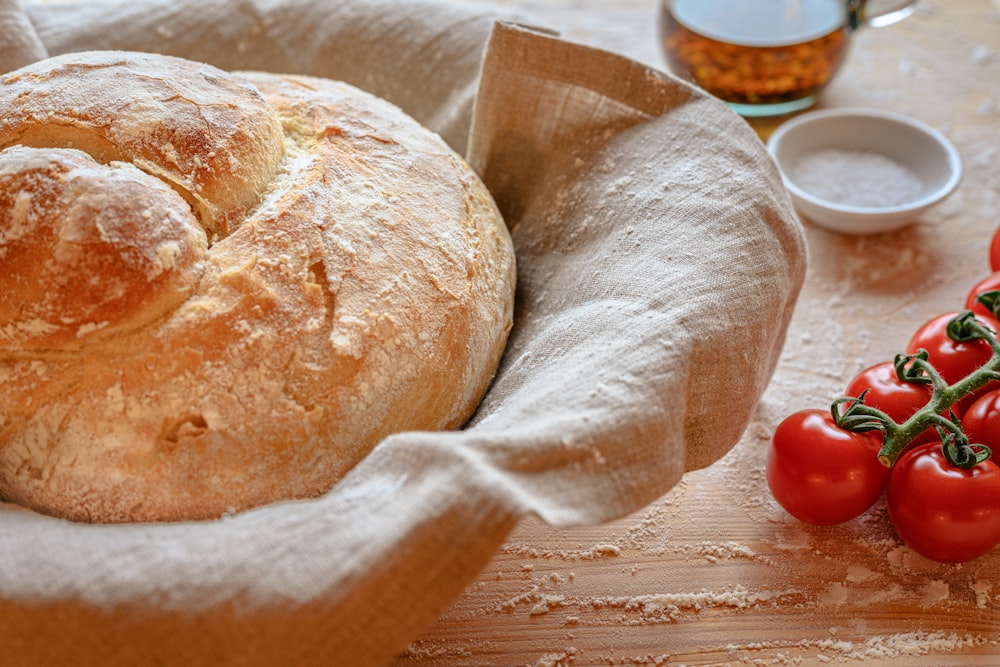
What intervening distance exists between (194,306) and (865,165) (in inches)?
65.6

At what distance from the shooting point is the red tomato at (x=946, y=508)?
54.2 inches

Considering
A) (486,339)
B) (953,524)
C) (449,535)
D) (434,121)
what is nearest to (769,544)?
(953,524)

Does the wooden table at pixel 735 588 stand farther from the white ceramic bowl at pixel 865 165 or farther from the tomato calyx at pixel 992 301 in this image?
the white ceramic bowl at pixel 865 165

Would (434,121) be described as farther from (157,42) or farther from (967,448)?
(967,448)

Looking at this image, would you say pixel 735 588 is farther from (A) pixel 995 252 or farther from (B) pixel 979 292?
(A) pixel 995 252

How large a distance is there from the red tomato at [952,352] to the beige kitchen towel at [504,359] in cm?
32

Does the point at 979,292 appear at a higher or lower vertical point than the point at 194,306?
lower

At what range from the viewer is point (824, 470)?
1421mm

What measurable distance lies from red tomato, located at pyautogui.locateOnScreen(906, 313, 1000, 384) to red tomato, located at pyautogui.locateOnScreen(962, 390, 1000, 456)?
0.24ft

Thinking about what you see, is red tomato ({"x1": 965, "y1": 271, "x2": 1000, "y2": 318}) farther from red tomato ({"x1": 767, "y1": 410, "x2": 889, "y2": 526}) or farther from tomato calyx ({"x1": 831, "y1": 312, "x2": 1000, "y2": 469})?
red tomato ({"x1": 767, "y1": 410, "x2": 889, "y2": 526})


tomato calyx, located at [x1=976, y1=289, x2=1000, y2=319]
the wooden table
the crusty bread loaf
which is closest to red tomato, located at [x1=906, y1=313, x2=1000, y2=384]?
tomato calyx, located at [x1=976, y1=289, x2=1000, y2=319]

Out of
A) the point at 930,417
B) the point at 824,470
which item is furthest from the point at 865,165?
the point at 824,470

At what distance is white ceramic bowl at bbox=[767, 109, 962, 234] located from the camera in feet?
6.73

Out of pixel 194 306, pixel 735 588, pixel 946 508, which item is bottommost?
pixel 735 588
